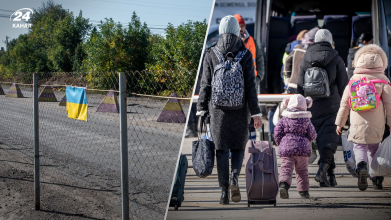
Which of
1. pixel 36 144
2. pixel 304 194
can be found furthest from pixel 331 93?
pixel 36 144

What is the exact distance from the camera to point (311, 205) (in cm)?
212

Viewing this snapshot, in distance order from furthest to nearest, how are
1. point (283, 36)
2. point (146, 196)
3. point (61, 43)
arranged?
point (283, 36) → point (146, 196) → point (61, 43)

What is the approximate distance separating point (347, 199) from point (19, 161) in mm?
5172

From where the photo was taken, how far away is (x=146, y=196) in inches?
179

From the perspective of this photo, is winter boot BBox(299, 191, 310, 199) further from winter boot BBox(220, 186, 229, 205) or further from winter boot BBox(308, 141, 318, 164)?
winter boot BBox(220, 186, 229, 205)

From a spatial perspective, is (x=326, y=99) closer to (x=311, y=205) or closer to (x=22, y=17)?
(x=311, y=205)

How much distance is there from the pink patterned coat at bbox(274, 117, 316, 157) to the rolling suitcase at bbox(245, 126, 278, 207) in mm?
126

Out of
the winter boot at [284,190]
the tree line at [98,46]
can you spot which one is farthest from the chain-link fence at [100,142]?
the winter boot at [284,190]

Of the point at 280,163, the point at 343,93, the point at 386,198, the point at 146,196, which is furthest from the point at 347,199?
the point at 146,196

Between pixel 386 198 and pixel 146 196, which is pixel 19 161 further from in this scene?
pixel 386 198

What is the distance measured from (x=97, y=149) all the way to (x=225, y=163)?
472 centimetres

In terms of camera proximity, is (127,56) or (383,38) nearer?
(383,38)

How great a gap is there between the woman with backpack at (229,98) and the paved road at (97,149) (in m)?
2.06

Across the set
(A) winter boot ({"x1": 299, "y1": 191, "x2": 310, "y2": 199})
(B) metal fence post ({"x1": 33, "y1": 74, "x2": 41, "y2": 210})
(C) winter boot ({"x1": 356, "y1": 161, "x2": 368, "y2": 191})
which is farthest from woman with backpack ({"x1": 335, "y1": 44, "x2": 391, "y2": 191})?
(B) metal fence post ({"x1": 33, "y1": 74, "x2": 41, "y2": 210})
